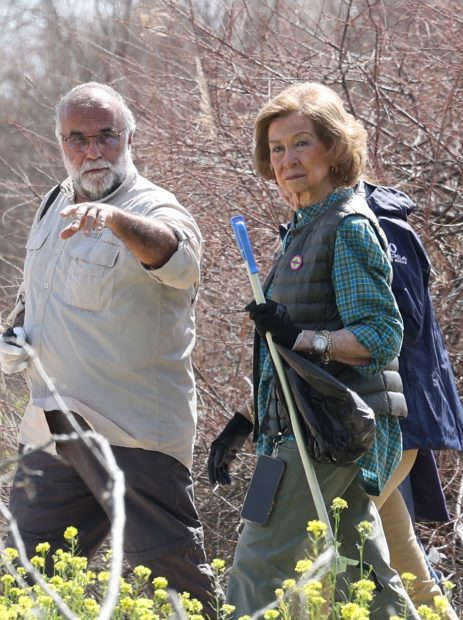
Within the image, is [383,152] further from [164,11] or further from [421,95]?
[164,11]

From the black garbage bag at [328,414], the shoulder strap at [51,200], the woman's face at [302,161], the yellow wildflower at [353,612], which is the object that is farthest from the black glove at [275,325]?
the shoulder strap at [51,200]

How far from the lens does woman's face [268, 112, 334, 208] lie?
3580 millimetres

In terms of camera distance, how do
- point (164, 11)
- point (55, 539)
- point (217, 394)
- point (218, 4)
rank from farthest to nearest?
point (218, 4) < point (164, 11) < point (217, 394) < point (55, 539)

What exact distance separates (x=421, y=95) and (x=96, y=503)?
2667mm

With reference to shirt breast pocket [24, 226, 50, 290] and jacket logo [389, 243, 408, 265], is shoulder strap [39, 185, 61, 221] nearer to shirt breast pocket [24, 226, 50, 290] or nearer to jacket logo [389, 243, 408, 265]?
shirt breast pocket [24, 226, 50, 290]

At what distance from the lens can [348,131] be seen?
3604 mm

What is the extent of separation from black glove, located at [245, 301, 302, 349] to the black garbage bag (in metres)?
0.03

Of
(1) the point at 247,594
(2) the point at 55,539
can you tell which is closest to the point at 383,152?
(2) the point at 55,539

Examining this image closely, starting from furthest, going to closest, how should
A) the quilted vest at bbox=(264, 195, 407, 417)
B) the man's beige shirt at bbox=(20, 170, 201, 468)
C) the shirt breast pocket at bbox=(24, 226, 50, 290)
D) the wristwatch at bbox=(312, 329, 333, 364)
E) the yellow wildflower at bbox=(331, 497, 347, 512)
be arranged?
the shirt breast pocket at bbox=(24, 226, 50, 290) < the man's beige shirt at bbox=(20, 170, 201, 468) < the quilted vest at bbox=(264, 195, 407, 417) < the wristwatch at bbox=(312, 329, 333, 364) < the yellow wildflower at bbox=(331, 497, 347, 512)

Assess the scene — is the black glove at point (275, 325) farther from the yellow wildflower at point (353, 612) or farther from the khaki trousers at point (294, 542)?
the yellow wildflower at point (353, 612)

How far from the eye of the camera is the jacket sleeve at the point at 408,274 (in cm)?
369

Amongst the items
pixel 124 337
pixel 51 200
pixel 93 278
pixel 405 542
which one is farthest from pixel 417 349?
pixel 51 200

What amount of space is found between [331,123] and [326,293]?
0.50 metres

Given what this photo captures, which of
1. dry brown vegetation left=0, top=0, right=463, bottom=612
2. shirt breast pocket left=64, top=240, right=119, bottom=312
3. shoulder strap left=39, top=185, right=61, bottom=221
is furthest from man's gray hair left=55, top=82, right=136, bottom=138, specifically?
dry brown vegetation left=0, top=0, right=463, bottom=612
